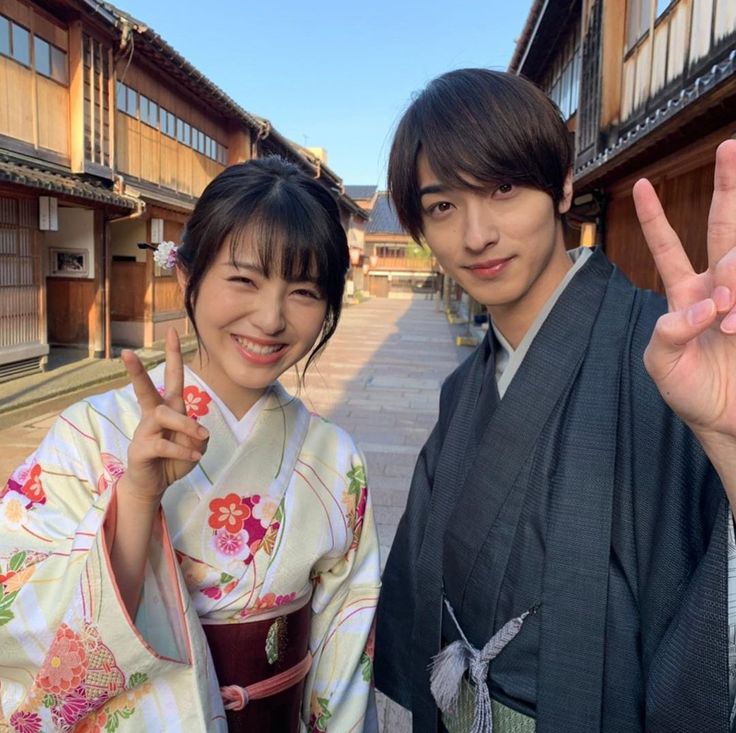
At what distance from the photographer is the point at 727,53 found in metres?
4.30

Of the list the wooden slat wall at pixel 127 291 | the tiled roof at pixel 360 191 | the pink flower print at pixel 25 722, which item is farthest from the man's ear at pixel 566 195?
the tiled roof at pixel 360 191

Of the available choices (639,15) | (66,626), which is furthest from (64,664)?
(639,15)

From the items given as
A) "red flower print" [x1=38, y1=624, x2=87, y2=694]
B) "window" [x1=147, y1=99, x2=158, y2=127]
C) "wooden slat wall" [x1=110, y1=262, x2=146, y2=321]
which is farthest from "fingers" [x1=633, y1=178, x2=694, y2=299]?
"wooden slat wall" [x1=110, y1=262, x2=146, y2=321]

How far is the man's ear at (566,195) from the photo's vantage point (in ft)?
5.31

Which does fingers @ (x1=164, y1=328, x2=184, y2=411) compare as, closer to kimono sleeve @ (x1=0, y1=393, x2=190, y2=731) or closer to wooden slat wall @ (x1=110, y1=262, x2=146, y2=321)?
kimono sleeve @ (x1=0, y1=393, x2=190, y2=731)

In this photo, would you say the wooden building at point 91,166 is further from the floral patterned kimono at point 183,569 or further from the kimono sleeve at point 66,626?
the kimono sleeve at point 66,626

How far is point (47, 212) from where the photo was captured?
9.71 meters

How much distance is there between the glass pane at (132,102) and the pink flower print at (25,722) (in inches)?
498

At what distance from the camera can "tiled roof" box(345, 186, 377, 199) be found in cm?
5947

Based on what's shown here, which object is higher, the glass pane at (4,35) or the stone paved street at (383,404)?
the glass pane at (4,35)

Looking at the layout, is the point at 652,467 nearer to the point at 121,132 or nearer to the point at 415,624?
the point at 415,624

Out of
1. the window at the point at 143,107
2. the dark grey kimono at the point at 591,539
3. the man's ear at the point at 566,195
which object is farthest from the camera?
the window at the point at 143,107

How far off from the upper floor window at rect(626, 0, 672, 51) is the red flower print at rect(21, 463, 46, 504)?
6315mm

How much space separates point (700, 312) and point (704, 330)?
0.06 meters
